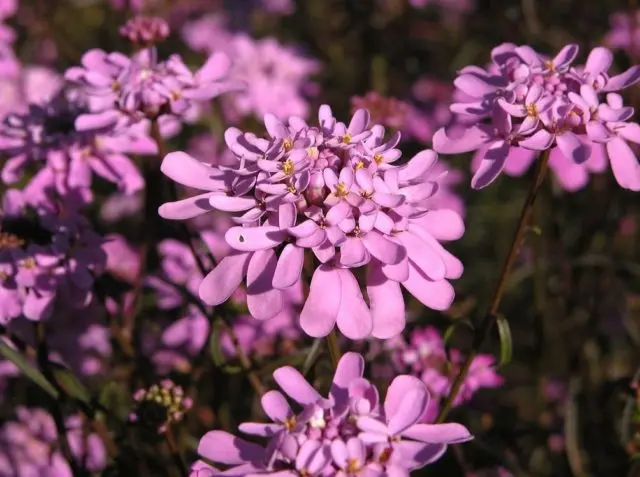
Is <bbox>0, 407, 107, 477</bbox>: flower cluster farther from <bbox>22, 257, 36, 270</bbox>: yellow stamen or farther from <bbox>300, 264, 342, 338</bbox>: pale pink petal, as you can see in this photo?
<bbox>300, 264, 342, 338</bbox>: pale pink petal

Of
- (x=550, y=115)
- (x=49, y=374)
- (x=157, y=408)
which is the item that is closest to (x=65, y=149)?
(x=49, y=374)

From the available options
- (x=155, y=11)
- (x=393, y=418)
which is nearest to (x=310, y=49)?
(x=155, y=11)

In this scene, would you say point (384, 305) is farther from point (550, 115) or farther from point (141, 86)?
point (141, 86)

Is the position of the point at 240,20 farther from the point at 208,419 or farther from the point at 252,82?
the point at 208,419

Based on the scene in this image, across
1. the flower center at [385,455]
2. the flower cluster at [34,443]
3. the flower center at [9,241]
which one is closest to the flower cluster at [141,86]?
the flower center at [9,241]

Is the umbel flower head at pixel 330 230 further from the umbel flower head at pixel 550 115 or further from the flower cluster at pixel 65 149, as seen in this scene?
the flower cluster at pixel 65 149

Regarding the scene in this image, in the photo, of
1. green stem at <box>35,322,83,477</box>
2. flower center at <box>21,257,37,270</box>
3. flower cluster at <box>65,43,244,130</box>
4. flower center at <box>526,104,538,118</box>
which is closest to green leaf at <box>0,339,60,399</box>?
green stem at <box>35,322,83,477</box>
